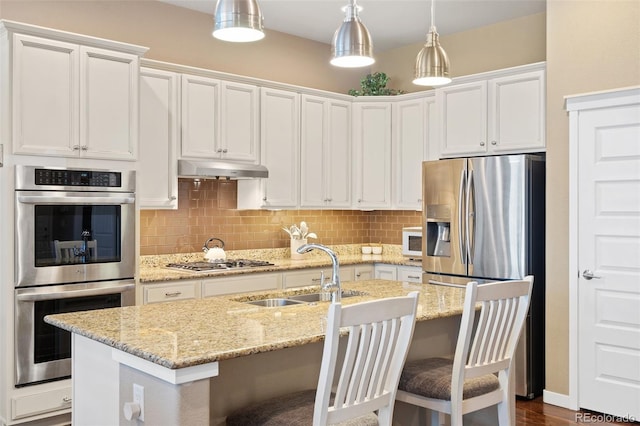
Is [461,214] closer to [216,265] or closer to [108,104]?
[216,265]

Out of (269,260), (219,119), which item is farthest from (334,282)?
(269,260)

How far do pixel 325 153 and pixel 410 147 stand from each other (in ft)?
2.71

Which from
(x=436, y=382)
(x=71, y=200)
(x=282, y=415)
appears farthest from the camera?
(x=71, y=200)

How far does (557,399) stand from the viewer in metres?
4.36

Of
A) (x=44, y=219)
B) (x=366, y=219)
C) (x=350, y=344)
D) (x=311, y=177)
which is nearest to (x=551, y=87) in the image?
(x=311, y=177)

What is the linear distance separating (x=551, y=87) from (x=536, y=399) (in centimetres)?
231

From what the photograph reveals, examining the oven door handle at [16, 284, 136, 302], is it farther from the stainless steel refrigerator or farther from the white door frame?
the white door frame

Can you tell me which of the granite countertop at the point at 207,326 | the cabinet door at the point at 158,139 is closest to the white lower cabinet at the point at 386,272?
the cabinet door at the point at 158,139

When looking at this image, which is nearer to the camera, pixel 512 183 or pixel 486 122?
pixel 512 183

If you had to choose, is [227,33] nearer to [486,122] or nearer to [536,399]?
[486,122]

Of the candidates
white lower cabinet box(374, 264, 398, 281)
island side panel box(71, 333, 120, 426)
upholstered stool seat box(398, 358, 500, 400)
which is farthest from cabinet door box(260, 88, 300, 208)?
island side panel box(71, 333, 120, 426)

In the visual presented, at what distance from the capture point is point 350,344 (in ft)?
6.68

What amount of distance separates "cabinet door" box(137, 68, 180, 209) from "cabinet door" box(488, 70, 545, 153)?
2553 millimetres

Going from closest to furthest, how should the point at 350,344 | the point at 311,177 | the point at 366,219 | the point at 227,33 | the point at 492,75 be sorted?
the point at 350,344 < the point at 227,33 < the point at 492,75 < the point at 311,177 < the point at 366,219
